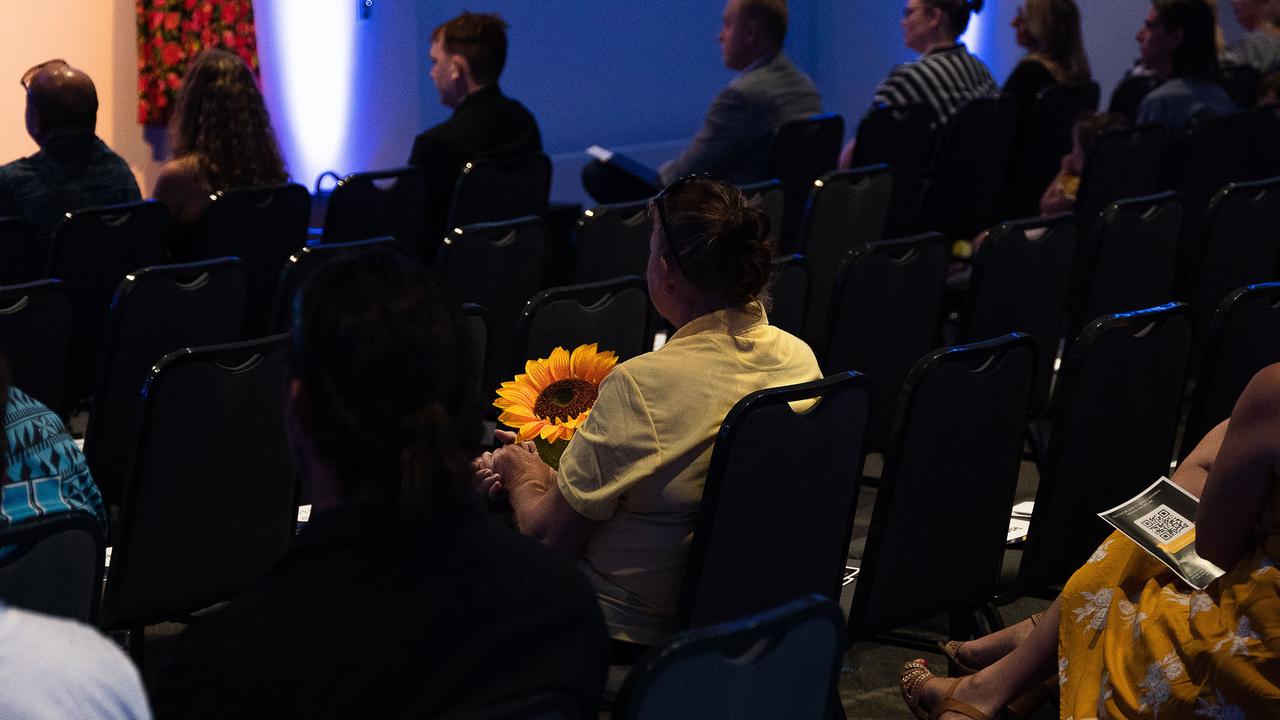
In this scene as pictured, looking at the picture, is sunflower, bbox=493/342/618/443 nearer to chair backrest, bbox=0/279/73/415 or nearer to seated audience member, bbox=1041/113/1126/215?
chair backrest, bbox=0/279/73/415

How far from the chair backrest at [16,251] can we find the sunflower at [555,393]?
88.1 inches

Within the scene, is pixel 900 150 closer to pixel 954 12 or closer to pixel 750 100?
pixel 750 100

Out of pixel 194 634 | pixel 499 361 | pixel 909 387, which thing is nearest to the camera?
pixel 194 634

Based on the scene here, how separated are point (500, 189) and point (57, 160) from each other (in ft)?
4.74

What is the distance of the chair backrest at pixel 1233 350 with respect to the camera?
2867 mm

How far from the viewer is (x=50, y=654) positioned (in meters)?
1.20

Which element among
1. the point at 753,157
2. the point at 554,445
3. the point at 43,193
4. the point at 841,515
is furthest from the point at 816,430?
the point at 753,157

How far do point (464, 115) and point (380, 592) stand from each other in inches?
Answer: 172

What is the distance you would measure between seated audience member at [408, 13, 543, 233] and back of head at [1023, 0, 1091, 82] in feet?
8.96

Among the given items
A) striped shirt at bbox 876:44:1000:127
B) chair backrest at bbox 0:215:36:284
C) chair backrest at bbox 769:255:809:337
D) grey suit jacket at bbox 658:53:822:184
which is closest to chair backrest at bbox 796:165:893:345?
chair backrest at bbox 769:255:809:337

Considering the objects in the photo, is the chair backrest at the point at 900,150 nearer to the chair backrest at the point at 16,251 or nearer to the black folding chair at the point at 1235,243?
the black folding chair at the point at 1235,243

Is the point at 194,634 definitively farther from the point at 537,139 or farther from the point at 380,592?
the point at 537,139

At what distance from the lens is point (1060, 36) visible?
7.03 m

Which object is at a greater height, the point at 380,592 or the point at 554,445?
the point at 380,592
